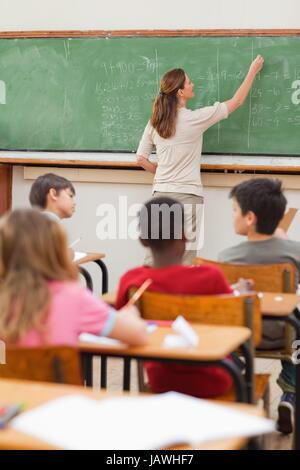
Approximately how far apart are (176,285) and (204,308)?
0.18m

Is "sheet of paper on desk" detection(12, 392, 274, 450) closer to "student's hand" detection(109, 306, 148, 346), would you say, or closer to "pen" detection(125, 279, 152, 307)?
"student's hand" detection(109, 306, 148, 346)

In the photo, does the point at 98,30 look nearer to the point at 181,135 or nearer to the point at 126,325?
the point at 181,135

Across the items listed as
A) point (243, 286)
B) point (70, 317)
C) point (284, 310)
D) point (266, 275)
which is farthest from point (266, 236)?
point (70, 317)

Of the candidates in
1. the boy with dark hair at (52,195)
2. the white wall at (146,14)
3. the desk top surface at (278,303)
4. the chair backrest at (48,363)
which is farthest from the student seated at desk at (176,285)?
the white wall at (146,14)

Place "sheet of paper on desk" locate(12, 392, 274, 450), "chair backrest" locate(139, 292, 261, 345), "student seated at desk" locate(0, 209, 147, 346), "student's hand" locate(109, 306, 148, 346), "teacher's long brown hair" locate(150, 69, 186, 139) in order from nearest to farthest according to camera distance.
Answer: "sheet of paper on desk" locate(12, 392, 274, 450), "student seated at desk" locate(0, 209, 147, 346), "student's hand" locate(109, 306, 148, 346), "chair backrest" locate(139, 292, 261, 345), "teacher's long brown hair" locate(150, 69, 186, 139)

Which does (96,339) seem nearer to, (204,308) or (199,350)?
(199,350)

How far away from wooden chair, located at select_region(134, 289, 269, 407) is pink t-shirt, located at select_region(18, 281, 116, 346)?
1.55 ft

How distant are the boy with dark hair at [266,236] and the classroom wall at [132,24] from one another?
2.07 meters

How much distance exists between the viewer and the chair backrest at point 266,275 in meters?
3.18

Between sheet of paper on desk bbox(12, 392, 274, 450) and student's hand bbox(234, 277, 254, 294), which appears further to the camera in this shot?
student's hand bbox(234, 277, 254, 294)

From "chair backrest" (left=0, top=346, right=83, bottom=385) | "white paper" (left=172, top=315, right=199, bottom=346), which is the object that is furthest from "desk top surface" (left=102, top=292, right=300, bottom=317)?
"chair backrest" (left=0, top=346, right=83, bottom=385)

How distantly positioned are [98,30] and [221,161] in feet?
4.58

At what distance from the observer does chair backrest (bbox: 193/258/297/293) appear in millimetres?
3176

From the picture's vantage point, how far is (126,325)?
212cm
